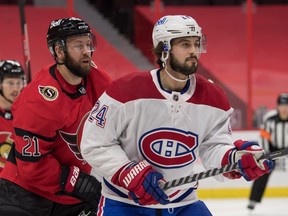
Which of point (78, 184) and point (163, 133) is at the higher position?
point (163, 133)

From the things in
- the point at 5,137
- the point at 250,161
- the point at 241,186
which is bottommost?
the point at 241,186

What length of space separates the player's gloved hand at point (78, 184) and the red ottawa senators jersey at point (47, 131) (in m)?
0.03

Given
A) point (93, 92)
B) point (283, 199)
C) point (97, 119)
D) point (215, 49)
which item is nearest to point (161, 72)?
point (97, 119)

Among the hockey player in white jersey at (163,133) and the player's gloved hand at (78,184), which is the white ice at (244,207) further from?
the hockey player in white jersey at (163,133)

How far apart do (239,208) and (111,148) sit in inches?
131

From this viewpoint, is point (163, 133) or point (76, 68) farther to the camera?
point (76, 68)

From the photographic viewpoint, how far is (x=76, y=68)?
2713 mm

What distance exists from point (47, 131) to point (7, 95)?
82cm

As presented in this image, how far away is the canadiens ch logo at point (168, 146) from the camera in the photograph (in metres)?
2.36

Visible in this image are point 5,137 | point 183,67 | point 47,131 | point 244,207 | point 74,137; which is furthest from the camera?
point 244,207

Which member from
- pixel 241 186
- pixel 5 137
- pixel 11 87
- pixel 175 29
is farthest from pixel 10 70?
A: pixel 241 186

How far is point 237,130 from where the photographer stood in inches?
241

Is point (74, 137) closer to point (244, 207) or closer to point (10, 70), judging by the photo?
point (10, 70)

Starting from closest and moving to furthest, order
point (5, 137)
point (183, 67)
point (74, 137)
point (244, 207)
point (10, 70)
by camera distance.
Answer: point (183, 67) → point (74, 137) → point (5, 137) → point (10, 70) → point (244, 207)
